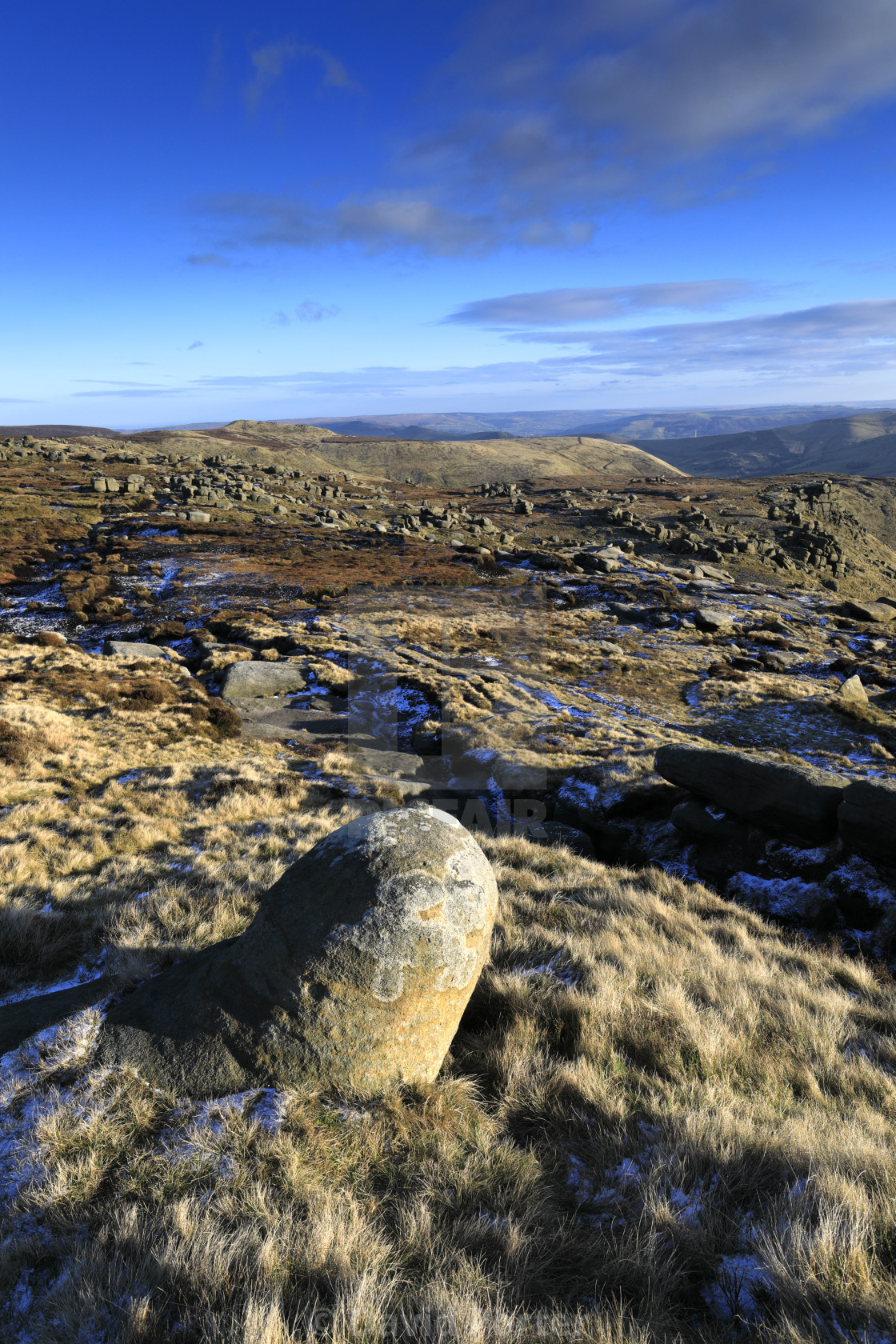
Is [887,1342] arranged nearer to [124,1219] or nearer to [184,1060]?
[124,1219]

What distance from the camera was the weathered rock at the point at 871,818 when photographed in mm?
9516

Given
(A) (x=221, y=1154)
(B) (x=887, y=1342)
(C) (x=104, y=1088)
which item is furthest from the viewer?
(C) (x=104, y=1088)

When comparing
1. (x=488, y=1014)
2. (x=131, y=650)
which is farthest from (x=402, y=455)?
(x=488, y=1014)

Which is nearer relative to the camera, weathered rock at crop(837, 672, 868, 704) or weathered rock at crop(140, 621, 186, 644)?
weathered rock at crop(837, 672, 868, 704)

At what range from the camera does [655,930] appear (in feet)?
25.0

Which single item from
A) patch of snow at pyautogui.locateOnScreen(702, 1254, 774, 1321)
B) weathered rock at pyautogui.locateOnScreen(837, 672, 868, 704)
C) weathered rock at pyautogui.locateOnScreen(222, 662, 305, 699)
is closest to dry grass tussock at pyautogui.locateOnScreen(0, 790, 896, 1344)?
patch of snow at pyautogui.locateOnScreen(702, 1254, 774, 1321)

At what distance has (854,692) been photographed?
24.2m

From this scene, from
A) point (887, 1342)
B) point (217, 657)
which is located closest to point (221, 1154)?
point (887, 1342)

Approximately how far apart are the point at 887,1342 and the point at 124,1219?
3.72 meters

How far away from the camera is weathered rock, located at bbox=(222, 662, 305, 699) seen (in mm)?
21938

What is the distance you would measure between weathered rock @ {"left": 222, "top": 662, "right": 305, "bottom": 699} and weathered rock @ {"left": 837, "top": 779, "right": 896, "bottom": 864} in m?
18.1

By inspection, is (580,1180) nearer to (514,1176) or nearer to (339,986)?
(514,1176)

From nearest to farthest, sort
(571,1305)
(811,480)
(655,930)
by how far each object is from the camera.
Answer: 1. (571,1305)
2. (655,930)
3. (811,480)

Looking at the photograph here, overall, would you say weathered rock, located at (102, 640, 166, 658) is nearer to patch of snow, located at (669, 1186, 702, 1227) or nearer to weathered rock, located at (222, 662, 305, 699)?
weathered rock, located at (222, 662, 305, 699)
